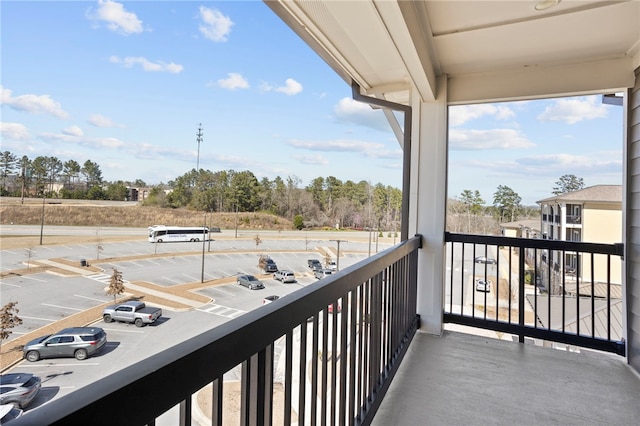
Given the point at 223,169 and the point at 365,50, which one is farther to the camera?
the point at 365,50

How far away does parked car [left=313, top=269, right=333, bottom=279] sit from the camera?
1.38 meters

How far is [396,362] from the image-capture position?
7.77 feet

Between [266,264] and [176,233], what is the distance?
0.36 meters

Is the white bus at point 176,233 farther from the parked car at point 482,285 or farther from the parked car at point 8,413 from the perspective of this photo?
the parked car at point 482,285

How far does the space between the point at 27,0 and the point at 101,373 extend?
0.69m

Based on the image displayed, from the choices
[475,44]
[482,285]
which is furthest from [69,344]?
[482,285]

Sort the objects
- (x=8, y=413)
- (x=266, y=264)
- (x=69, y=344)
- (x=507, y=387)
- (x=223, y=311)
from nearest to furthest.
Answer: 1. (x=8, y=413)
2. (x=69, y=344)
3. (x=223, y=311)
4. (x=266, y=264)
5. (x=507, y=387)

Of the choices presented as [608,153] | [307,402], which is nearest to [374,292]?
[307,402]

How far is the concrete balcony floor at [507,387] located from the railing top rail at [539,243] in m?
0.87

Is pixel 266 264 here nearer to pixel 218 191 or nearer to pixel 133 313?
pixel 218 191

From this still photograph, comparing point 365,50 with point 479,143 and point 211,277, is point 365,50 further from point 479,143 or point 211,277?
point 211,277

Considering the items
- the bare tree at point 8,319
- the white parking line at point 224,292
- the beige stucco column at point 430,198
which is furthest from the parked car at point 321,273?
the beige stucco column at point 430,198

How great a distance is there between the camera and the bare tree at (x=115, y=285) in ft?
2.33

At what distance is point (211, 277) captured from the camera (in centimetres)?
97
